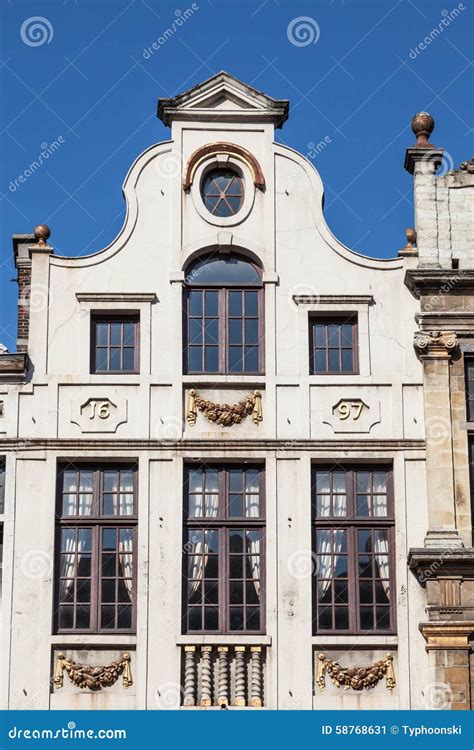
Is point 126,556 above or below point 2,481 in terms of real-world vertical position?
below

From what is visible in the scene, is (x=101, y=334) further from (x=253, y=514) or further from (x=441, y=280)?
(x=441, y=280)

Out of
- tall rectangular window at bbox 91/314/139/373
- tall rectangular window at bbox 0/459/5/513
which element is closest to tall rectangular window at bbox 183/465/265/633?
tall rectangular window at bbox 91/314/139/373

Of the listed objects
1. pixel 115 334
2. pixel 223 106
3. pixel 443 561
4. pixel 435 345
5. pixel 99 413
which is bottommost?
pixel 443 561

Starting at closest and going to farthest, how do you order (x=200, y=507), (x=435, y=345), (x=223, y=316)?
1. (x=200, y=507)
2. (x=435, y=345)
3. (x=223, y=316)

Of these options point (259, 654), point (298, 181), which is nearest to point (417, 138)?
point (298, 181)

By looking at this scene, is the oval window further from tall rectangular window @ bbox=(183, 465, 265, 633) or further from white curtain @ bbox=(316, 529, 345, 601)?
white curtain @ bbox=(316, 529, 345, 601)

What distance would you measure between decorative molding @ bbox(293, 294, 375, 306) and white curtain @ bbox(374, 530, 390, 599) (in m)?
3.53

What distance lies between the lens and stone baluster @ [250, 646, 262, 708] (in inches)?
901

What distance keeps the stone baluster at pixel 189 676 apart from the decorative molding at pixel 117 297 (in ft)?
17.3

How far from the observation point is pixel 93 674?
22.9 meters

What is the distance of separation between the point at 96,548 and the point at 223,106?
23.8ft

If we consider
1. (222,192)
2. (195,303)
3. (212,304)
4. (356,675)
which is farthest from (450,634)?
(222,192)
